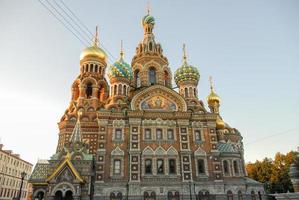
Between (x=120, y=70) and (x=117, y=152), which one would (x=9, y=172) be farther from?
(x=117, y=152)

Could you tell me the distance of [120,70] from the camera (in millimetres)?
27062

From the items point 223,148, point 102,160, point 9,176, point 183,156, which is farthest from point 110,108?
point 9,176

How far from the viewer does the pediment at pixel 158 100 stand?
23.8m

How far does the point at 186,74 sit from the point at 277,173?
22.3 meters

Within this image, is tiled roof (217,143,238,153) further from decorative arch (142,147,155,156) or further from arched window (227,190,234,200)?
decorative arch (142,147,155,156)

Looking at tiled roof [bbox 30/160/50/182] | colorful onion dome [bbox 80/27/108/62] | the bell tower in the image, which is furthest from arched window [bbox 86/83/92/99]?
tiled roof [bbox 30/160/50/182]

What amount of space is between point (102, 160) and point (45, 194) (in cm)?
Result: 505

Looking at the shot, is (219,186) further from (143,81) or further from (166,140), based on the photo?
(143,81)

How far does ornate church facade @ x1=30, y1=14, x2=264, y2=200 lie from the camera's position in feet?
64.2

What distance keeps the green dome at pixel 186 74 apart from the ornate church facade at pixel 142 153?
0.41ft

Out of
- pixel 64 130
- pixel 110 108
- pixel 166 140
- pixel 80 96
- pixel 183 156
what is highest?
pixel 80 96

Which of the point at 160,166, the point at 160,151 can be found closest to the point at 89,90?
the point at 160,151

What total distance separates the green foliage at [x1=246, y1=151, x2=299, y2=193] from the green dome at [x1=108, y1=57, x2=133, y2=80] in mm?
26088

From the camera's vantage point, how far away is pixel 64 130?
25.2 metres
